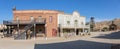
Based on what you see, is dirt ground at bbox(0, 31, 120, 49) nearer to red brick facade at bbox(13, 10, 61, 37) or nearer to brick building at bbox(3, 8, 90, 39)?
brick building at bbox(3, 8, 90, 39)

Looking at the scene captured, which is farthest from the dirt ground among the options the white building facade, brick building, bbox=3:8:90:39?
the white building facade

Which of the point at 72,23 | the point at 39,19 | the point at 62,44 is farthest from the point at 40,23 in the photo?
the point at 62,44

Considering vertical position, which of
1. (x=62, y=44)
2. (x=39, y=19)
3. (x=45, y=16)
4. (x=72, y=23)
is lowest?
(x=62, y=44)

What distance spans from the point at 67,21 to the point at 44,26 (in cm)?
766

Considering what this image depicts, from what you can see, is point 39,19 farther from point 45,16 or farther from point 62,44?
point 62,44

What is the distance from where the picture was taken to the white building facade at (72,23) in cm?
5093

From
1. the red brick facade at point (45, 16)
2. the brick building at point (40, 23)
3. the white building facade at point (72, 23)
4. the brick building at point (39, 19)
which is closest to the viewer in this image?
the brick building at point (40, 23)

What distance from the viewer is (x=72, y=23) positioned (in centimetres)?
5288

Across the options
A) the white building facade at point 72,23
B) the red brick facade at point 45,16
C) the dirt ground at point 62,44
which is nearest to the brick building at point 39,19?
the red brick facade at point 45,16

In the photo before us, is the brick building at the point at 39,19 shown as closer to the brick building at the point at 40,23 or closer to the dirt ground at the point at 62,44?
the brick building at the point at 40,23

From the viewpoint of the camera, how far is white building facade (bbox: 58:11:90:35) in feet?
167

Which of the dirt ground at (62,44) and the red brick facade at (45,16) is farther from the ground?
the red brick facade at (45,16)

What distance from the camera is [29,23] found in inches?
1779

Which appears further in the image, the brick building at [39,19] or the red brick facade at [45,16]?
the red brick facade at [45,16]
